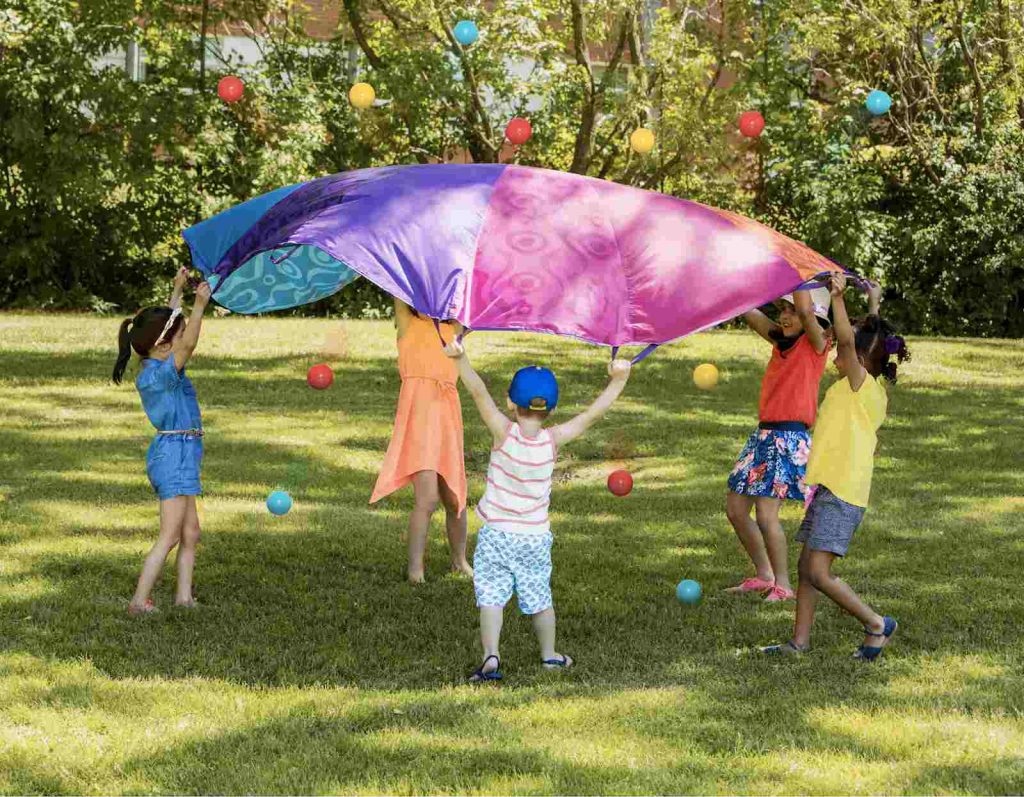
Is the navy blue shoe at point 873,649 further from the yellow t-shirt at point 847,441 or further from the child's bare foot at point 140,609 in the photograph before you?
the child's bare foot at point 140,609

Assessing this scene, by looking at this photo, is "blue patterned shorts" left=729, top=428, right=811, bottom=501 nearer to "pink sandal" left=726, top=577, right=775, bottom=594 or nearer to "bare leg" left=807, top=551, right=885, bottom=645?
"pink sandal" left=726, top=577, right=775, bottom=594

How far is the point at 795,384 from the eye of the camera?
23.3 ft

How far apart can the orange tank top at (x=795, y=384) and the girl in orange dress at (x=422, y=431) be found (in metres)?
1.55

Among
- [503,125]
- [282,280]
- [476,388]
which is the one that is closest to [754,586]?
[476,388]

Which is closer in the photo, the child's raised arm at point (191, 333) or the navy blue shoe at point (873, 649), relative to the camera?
the navy blue shoe at point (873, 649)

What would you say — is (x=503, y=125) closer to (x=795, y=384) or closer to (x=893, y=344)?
(x=795, y=384)

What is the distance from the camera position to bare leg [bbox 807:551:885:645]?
→ 5953mm

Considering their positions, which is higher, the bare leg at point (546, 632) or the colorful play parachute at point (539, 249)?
the colorful play parachute at point (539, 249)

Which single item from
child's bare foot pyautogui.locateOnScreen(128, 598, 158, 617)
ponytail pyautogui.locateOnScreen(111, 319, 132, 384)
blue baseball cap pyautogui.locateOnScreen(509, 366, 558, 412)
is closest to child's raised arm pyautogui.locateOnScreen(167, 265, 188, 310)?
ponytail pyautogui.locateOnScreen(111, 319, 132, 384)

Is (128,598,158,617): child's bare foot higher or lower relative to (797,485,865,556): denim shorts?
lower

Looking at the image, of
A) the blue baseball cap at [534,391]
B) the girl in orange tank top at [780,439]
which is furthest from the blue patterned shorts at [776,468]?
the blue baseball cap at [534,391]

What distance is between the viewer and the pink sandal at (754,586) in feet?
23.9

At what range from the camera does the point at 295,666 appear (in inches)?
230

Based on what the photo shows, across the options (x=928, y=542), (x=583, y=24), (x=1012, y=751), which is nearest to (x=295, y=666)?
(x=1012, y=751)
